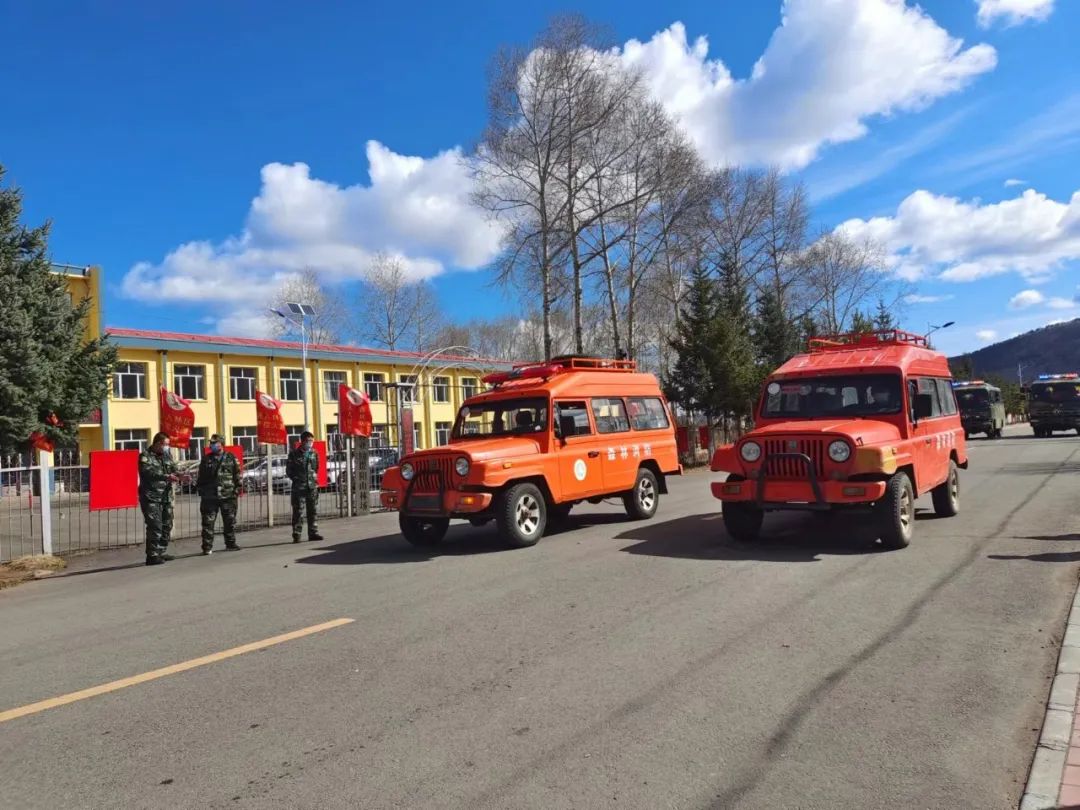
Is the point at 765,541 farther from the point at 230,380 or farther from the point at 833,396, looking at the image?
the point at 230,380

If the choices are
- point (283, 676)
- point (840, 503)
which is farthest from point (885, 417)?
point (283, 676)

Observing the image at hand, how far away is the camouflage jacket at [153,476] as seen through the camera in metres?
10.8

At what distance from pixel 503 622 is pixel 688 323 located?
82.3 feet

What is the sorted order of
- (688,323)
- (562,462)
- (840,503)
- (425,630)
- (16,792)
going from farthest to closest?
(688,323)
(562,462)
(840,503)
(425,630)
(16,792)

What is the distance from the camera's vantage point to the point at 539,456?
10.2 meters

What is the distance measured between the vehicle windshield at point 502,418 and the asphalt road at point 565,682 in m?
2.27

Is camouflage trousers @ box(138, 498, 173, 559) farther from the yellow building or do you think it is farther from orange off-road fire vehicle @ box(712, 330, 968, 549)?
the yellow building

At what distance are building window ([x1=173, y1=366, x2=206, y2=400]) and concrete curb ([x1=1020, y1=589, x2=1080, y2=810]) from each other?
38445mm

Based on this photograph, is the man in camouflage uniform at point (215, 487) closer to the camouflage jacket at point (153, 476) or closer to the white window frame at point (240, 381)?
the camouflage jacket at point (153, 476)

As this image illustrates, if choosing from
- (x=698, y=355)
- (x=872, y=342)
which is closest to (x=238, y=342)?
(x=698, y=355)

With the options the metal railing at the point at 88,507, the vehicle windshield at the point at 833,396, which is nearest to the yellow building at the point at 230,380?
the metal railing at the point at 88,507

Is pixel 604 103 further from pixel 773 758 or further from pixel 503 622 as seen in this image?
pixel 773 758

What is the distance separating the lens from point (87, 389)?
38.8 feet

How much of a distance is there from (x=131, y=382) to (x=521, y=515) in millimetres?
32080
